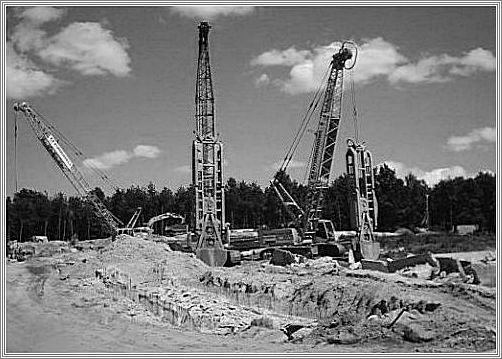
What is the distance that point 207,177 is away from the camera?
67.8ft

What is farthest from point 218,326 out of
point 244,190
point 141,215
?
point 141,215

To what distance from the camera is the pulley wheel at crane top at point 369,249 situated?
21.3 metres

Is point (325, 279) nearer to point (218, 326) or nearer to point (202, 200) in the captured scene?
point (218, 326)

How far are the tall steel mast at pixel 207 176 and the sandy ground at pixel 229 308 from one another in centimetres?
248

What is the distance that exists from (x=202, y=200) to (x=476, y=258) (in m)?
9.45

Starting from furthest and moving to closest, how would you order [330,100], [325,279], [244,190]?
[244,190], [330,100], [325,279]

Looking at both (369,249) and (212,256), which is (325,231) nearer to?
(369,249)

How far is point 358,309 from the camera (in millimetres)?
12047

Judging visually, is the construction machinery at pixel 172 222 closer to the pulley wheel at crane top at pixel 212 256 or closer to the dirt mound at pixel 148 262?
the pulley wheel at crane top at pixel 212 256

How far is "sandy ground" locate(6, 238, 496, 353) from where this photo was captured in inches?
351

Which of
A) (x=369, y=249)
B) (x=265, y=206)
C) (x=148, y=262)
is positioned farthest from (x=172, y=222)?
(x=148, y=262)

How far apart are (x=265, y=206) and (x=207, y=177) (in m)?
7.56

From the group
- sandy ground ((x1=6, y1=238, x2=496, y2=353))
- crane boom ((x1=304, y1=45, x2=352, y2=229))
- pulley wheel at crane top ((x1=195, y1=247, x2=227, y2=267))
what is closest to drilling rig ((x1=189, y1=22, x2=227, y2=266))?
pulley wheel at crane top ((x1=195, y1=247, x2=227, y2=267))

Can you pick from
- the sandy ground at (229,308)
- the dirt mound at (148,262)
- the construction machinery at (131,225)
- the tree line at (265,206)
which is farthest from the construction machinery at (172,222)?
Result: the sandy ground at (229,308)
